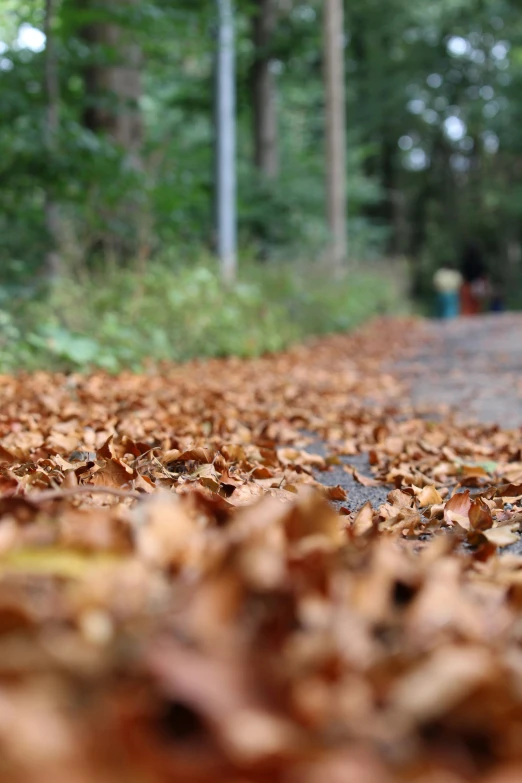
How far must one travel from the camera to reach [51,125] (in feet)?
29.2

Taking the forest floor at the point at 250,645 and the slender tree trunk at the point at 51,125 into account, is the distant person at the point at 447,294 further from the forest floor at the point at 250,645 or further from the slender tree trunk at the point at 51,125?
the forest floor at the point at 250,645

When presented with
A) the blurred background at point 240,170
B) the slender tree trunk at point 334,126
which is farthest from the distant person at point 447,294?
the slender tree trunk at point 334,126

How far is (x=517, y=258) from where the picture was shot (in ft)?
131

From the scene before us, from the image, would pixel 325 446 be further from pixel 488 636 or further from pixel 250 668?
pixel 250 668

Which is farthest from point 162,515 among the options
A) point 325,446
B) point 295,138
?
point 295,138

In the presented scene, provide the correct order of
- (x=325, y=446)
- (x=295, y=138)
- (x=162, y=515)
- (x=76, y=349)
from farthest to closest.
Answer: (x=295, y=138)
(x=76, y=349)
(x=325, y=446)
(x=162, y=515)

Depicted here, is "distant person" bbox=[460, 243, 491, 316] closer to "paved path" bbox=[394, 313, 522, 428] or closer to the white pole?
"paved path" bbox=[394, 313, 522, 428]

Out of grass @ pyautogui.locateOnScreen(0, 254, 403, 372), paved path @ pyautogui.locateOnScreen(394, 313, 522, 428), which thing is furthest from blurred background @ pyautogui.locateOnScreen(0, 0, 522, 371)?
paved path @ pyautogui.locateOnScreen(394, 313, 522, 428)

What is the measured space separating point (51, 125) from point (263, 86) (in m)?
13.1

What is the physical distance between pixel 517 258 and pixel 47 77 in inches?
1324

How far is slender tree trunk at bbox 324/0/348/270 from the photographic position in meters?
20.0

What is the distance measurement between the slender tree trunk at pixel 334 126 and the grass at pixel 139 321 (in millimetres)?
8221

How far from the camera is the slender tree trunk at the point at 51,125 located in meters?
8.63

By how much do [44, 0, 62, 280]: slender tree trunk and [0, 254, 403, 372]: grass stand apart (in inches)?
17.5
